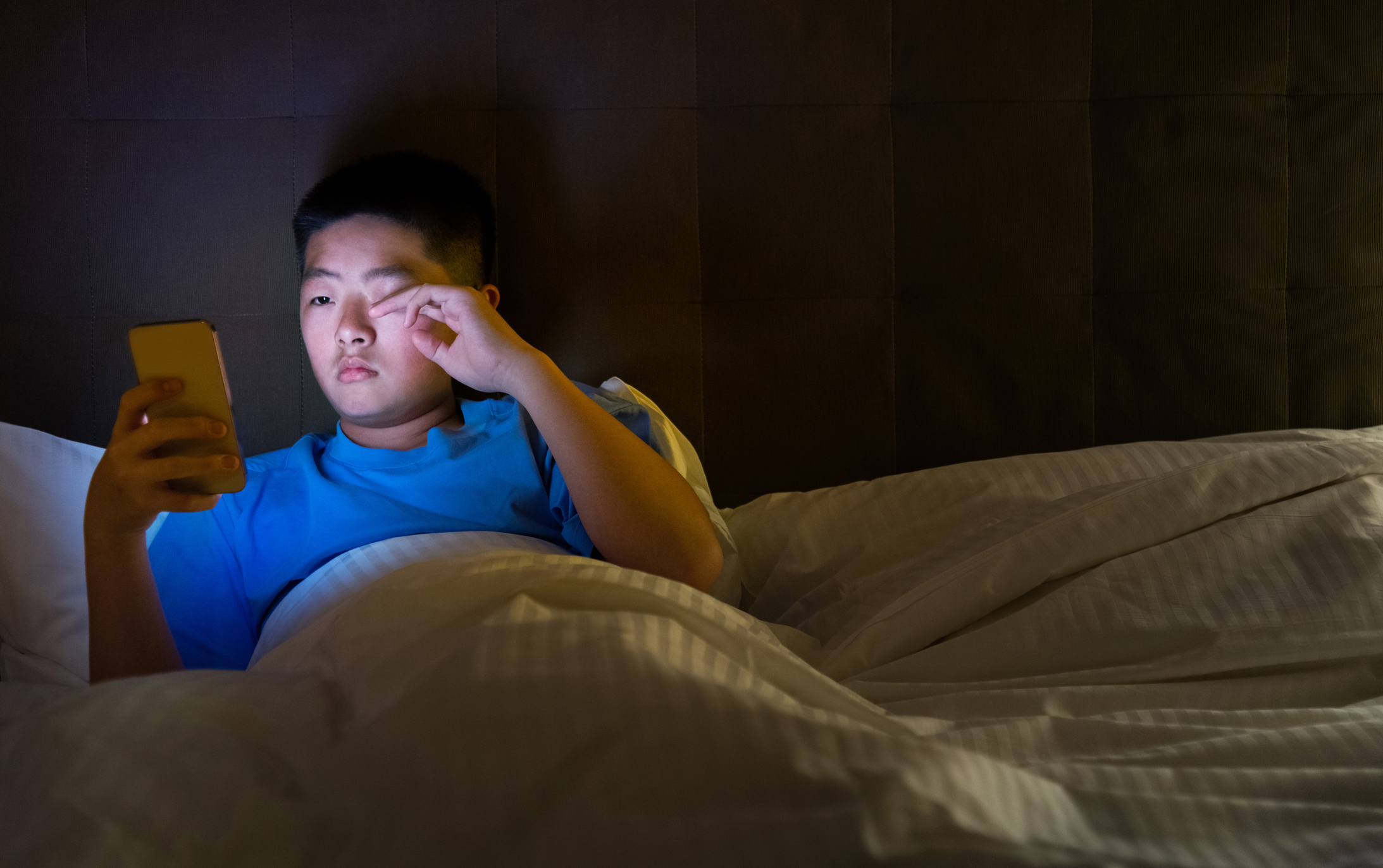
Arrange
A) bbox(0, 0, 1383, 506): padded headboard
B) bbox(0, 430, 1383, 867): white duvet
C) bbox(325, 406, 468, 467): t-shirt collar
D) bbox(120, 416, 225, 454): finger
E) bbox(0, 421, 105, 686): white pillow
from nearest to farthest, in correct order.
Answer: bbox(0, 430, 1383, 867): white duvet < bbox(120, 416, 225, 454): finger < bbox(0, 421, 105, 686): white pillow < bbox(325, 406, 468, 467): t-shirt collar < bbox(0, 0, 1383, 506): padded headboard

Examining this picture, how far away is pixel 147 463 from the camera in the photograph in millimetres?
716

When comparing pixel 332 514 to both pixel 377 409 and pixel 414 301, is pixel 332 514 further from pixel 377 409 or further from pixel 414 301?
pixel 414 301

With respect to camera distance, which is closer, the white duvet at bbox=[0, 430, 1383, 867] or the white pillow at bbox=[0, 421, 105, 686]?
the white duvet at bbox=[0, 430, 1383, 867]

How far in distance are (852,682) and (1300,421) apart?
105cm

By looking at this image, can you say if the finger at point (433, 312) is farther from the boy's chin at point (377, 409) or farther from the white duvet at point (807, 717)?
the white duvet at point (807, 717)

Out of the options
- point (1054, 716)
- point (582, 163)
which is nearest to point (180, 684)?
point (1054, 716)

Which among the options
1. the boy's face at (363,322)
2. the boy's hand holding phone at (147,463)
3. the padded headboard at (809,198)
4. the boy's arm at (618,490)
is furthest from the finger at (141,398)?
the padded headboard at (809,198)

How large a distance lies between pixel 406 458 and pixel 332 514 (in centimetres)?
11

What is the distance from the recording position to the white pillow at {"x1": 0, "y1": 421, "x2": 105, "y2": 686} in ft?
2.83

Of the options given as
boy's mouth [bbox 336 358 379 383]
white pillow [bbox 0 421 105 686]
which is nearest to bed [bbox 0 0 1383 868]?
white pillow [bbox 0 421 105 686]

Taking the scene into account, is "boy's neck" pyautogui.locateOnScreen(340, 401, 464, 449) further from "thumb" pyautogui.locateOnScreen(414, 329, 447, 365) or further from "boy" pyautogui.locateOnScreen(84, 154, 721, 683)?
"thumb" pyautogui.locateOnScreen(414, 329, 447, 365)

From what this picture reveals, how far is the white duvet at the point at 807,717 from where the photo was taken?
0.42 m

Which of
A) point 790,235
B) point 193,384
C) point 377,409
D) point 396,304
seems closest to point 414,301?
point 396,304

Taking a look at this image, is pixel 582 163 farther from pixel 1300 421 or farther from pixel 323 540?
pixel 1300 421
